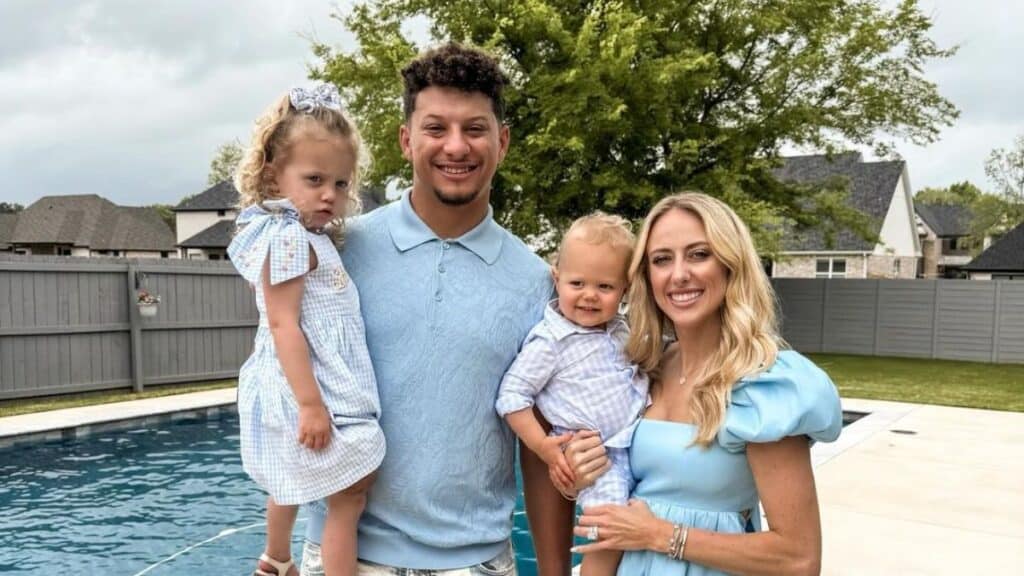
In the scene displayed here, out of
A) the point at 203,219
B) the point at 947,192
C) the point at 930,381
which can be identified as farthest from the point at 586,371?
the point at 947,192

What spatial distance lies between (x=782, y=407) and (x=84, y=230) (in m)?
42.8

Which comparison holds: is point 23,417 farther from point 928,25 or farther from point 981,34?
point 981,34

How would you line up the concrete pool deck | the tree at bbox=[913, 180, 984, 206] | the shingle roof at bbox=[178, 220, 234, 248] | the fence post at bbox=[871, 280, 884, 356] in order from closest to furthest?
the concrete pool deck < the fence post at bbox=[871, 280, 884, 356] < the shingle roof at bbox=[178, 220, 234, 248] < the tree at bbox=[913, 180, 984, 206]

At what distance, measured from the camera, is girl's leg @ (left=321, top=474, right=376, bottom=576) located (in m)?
1.72

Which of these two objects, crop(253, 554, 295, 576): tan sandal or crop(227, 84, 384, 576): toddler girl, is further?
crop(253, 554, 295, 576): tan sandal

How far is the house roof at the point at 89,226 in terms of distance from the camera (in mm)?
37688

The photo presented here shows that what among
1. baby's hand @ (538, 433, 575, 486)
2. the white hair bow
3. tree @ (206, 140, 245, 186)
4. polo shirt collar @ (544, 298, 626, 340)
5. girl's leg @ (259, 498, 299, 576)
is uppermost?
tree @ (206, 140, 245, 186)

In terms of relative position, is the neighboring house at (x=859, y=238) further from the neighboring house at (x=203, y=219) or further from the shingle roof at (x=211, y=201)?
the shingle roof at (x=211, y=201)

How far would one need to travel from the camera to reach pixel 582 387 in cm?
189

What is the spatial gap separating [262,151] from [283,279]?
0.43 meters

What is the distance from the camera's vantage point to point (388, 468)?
1.75m

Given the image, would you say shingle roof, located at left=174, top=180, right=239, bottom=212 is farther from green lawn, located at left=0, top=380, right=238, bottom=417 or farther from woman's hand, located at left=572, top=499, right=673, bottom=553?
woman's hand, located at left=572, top=499, right=673, bottom=553

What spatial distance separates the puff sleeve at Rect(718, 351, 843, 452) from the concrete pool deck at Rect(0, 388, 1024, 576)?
3259mm

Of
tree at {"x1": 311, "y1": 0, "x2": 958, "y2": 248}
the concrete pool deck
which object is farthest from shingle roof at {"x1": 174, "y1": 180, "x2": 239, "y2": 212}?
the concrete pool deck
